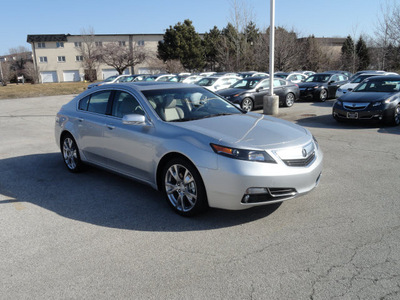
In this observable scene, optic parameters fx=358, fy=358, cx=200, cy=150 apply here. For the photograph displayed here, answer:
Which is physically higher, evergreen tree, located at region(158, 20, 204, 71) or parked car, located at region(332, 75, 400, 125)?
evergreen tree, located at region(158, 20, 204, 71)

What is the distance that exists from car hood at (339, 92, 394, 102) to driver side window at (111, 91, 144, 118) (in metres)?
7.99

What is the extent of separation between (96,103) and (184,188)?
2.46 m

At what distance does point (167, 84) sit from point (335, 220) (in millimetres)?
3134

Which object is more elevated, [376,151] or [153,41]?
[153,41]

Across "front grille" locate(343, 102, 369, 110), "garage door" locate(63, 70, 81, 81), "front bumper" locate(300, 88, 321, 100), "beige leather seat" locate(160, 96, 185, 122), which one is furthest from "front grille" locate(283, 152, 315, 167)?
"garage door" locate(63, 70, 81, 81)

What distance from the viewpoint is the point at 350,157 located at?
A: 715cm

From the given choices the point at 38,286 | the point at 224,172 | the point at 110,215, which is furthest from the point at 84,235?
the point at 224,172

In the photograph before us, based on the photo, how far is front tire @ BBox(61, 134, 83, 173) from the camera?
6211 millimetres

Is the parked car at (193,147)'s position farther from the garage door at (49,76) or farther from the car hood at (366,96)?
the garage door at (49,76)

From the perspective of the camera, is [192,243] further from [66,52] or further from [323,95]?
[66,52]

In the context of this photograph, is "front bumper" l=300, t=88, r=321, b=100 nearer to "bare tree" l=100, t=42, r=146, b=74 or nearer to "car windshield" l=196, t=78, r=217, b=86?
"car windshield" l=196, t=78, r=217, b=86

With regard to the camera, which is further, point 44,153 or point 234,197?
point 44,153

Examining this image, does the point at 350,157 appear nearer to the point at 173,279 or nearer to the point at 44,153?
the point at 173,279

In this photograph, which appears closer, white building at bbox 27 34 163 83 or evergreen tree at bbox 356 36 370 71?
evergreen tree at bbox 356 36 370 71
